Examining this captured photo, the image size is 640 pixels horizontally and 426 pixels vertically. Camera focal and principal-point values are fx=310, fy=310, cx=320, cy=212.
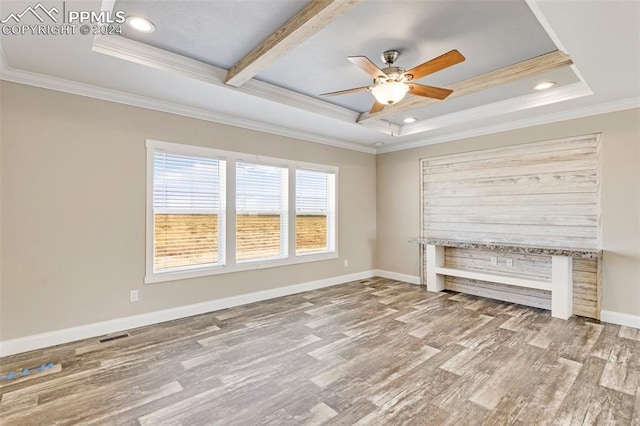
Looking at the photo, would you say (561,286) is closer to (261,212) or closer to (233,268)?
(261,212)

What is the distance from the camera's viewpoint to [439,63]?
7.95 ft

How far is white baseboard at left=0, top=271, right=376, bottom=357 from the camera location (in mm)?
2951

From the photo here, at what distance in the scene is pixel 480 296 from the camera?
4.87 metres

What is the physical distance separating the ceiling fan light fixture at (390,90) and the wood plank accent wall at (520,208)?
8.98ft

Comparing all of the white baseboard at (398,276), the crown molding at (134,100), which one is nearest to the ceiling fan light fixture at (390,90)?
the crown molding at (134,100)

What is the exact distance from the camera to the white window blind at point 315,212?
5.20 meters

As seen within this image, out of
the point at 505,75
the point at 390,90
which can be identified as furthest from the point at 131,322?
the point at 505,75

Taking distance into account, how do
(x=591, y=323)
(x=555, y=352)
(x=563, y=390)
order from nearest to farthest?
(x=563, y=390)
(x=555, y=352)
(x=591, y=323)

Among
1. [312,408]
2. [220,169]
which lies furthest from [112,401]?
[220,169]

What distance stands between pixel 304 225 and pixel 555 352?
11.8ft

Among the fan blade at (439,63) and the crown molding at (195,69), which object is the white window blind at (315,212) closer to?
the crown molding at (195,69)

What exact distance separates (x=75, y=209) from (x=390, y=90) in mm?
3361

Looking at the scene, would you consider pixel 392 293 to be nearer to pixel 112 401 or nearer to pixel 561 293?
pixel 561 293

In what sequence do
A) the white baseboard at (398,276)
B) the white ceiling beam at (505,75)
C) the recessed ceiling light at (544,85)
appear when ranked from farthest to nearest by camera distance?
the white baseboard at (398,276)
the recessed ceiling light at (544,85)
the white ceiling beam at (505,75)
